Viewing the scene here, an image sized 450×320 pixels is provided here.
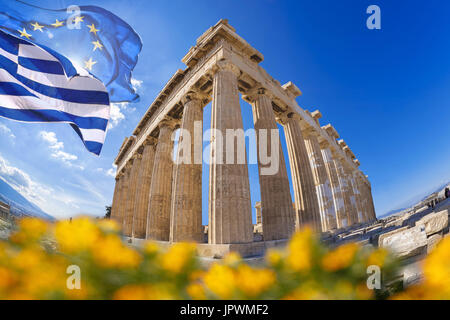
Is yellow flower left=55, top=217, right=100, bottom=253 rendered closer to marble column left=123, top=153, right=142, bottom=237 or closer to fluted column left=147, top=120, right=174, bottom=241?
fluted column left=147, top=120, right=174, bottom=241

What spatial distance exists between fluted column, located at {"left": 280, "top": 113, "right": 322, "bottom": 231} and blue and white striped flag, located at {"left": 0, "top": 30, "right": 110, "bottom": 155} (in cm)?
1446

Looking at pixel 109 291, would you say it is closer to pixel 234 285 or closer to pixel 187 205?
pixel 234 285

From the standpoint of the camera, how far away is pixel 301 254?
1295mm

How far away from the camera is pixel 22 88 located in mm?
7875

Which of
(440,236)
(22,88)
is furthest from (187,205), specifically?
(440,236)

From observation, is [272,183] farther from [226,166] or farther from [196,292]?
[196,292]

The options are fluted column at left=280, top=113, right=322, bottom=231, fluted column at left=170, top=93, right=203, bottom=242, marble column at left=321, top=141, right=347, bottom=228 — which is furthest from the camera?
marble column at left=321, top=141, right=347, bottom=228

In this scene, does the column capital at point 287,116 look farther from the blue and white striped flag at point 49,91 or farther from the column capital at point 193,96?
the blue and white striped flag at point 49,91

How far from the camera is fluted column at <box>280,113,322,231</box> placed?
15.9 meters

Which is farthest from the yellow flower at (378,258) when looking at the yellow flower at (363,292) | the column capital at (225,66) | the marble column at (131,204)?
the marble column at (131,204)

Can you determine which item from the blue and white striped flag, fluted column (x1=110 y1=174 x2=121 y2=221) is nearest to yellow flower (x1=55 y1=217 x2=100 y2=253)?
the blue and white striped flag

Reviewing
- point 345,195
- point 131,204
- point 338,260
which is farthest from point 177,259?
point 345,195

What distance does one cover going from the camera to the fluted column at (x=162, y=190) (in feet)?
57.9
